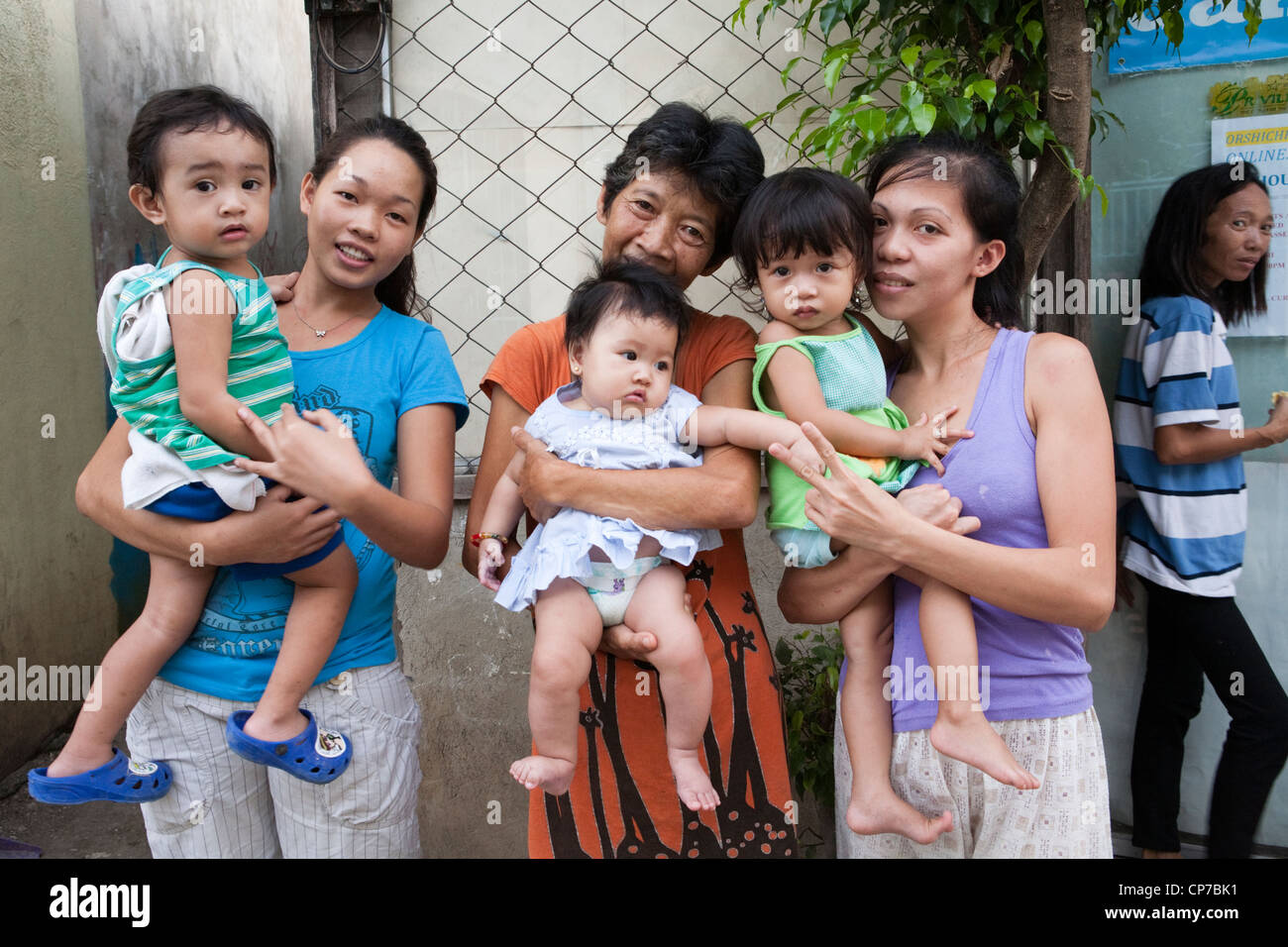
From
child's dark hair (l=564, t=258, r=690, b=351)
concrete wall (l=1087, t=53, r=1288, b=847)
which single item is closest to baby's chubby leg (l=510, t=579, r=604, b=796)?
child's dark hair (l=564, t=258, r=690, b=351)

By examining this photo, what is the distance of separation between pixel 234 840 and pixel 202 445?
0.70 m

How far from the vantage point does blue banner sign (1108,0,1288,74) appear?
8.21 feet

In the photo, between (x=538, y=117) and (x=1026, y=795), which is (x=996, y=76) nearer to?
(x=538, y=117)

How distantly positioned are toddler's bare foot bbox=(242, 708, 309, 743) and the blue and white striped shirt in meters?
2.16

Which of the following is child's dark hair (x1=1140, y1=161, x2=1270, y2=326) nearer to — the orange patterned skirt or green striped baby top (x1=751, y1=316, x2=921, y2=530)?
green striped baby top (x1=751, y1=316, x2=921, y2=530)

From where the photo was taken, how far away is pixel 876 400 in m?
1.62

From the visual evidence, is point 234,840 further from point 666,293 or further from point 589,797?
point 666,293

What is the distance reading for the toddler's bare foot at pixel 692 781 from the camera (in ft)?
5.10

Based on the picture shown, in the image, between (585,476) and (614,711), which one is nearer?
(585,476)

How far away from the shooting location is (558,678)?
5.08 ft

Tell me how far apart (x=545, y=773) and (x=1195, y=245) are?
218cm
